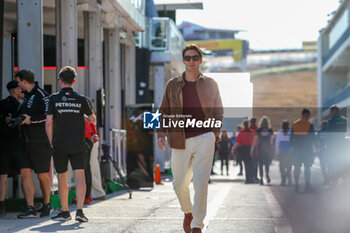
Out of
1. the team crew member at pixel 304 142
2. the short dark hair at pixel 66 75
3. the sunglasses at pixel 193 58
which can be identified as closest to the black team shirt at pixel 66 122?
the short dark hair at pixel 66 75

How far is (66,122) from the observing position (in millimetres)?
8672

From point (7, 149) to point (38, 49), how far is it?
1740 millimetres

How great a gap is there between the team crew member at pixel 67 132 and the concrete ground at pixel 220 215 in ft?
1.62

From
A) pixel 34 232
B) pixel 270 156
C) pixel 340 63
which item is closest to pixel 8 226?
pixel 34 232

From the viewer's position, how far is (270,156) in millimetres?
18906

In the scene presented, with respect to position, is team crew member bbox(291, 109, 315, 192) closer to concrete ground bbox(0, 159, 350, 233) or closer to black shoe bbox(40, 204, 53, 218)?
concrete ground bbox(0, 159, 350, 233)

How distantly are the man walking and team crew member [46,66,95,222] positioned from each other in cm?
178

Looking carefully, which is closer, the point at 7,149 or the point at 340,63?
the point at 7,149

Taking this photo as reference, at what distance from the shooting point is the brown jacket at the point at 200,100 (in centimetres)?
716

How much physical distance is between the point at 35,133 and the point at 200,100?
10.6 ft

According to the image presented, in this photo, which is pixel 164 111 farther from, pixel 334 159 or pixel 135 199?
pixel 334 159

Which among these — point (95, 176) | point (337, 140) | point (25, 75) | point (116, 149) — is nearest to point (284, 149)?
point (337, 140)

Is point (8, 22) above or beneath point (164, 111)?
above

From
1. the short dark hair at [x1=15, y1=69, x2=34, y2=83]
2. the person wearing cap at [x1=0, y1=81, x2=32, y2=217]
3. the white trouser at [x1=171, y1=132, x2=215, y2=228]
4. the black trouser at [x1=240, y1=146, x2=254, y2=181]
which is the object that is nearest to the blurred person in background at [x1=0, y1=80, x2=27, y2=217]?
the person wearing cap at [x1=0, y1=81, x2=32, y2=217]
